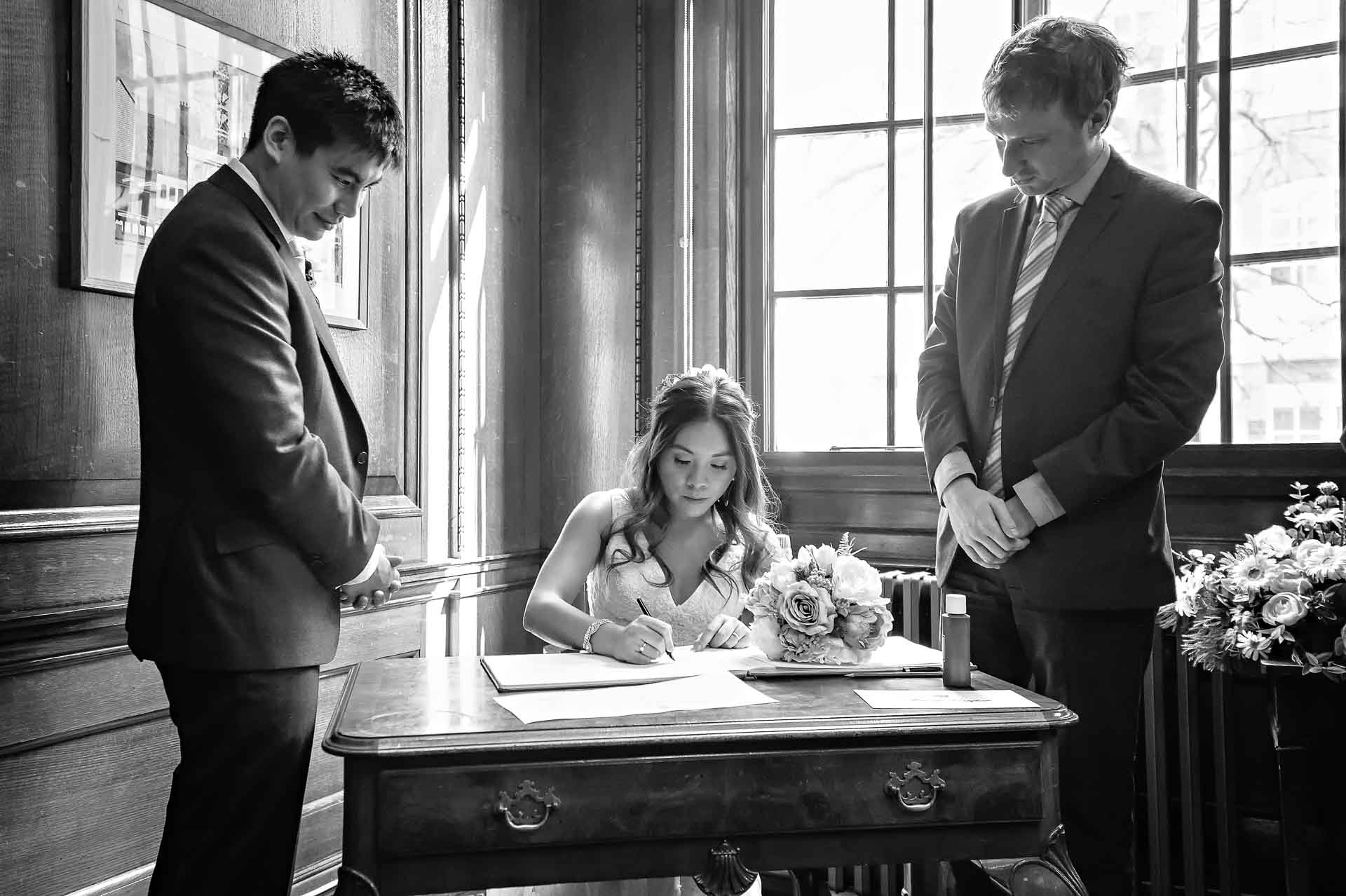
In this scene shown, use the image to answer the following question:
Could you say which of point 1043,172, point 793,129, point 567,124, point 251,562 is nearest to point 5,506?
point 251,562

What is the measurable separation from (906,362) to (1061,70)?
1.70 m

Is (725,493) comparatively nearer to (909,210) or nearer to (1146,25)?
(909,210)

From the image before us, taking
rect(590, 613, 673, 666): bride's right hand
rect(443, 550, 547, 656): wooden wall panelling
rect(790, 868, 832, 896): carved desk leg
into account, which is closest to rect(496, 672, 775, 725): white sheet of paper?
rect(590, 613, 673, 666): bride's right hand

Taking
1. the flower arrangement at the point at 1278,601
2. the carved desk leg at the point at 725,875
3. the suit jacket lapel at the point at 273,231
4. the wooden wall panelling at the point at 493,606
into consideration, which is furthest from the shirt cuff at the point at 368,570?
the flower arrangement at the point at 1278,601

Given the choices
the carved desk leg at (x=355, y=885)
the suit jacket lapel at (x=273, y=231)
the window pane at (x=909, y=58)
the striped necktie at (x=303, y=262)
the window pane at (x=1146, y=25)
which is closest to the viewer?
the carved desk leg at (x=355, y=885)

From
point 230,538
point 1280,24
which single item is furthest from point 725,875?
point 1280,24

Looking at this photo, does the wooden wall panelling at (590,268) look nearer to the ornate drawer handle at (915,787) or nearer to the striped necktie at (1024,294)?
the striped necktie at (1024,294)

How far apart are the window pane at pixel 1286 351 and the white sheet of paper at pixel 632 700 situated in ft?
6.66

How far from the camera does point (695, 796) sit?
159 centimetres

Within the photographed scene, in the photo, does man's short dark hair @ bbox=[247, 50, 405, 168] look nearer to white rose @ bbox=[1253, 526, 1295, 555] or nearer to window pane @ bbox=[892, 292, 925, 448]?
white rose @ bbox=[1253, 526, 1295, 555]

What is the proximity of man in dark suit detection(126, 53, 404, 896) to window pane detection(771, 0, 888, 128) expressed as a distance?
2389mm

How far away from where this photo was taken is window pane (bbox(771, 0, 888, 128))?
12.3ft

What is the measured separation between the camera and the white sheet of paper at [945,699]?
1742mm

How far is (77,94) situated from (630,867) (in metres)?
1.85
